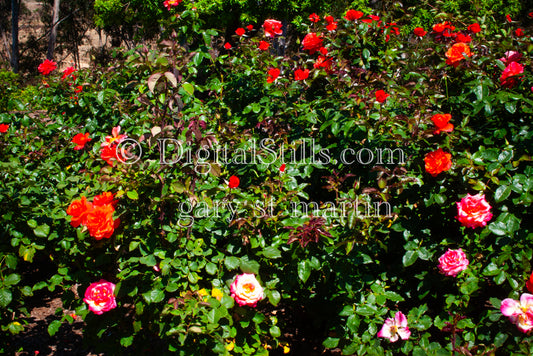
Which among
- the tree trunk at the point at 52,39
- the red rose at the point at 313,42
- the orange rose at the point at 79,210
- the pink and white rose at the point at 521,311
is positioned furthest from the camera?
the tree trunk at the point at 52,39

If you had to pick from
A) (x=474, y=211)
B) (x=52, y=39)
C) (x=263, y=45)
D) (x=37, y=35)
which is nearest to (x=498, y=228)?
(x=474, y=211)

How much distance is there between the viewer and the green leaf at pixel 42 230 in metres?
1.60

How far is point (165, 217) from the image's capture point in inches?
61.7

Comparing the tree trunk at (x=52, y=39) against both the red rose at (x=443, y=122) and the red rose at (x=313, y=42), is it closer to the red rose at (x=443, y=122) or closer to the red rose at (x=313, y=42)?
the red rose at (x=313, y=42)

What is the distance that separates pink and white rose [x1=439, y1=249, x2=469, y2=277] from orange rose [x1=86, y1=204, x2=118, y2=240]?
121cm

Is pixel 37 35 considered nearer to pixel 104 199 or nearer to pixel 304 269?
→ pixel 104 199

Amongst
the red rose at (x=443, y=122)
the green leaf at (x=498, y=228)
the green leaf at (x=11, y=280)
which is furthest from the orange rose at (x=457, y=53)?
the green leaf at (x=11, y=280)

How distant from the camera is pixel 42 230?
161 cm

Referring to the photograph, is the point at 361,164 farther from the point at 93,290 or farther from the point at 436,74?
the point at 93,290

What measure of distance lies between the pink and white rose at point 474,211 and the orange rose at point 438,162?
133 millimetres

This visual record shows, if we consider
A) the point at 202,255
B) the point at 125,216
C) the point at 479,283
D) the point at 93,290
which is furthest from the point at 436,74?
the point at 93,290

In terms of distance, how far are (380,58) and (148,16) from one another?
8.51 meters

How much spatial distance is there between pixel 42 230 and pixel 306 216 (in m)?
1.07

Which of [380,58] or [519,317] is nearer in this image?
[519,317]
